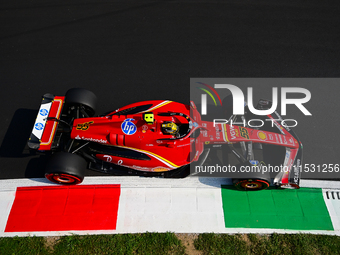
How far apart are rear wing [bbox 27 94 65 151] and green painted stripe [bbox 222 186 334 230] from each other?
4.63 m

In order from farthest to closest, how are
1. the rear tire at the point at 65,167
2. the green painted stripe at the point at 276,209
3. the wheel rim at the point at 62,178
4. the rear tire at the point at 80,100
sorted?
1. the rear tire at the point at 80,100
2. the green painted stripe at the point at 276,209
3. the wheel rim at the point at 62,178
4. the rear tire at the point at 65,167

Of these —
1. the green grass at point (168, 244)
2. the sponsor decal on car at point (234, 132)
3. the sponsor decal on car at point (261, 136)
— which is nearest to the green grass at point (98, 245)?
the green grass at point (168, 244)

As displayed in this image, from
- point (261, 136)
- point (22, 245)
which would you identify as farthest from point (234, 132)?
point (22, 245)

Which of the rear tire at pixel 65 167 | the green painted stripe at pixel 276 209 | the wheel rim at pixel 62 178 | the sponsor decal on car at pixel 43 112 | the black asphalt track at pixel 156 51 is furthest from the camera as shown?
the black asphalt track at pixel 156 51

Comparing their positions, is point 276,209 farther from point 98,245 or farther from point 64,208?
point 64,208

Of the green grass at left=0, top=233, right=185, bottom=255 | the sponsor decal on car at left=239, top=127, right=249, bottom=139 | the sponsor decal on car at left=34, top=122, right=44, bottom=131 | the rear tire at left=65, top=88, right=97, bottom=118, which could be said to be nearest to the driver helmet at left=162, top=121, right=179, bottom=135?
the sponsor decal on car at left=239, top=127, right=249, bottom=139

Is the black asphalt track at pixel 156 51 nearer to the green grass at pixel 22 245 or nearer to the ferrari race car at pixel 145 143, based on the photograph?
the ferrari race car at pixel 145 143

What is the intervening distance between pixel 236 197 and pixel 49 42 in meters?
8.19

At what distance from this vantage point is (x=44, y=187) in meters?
6.96

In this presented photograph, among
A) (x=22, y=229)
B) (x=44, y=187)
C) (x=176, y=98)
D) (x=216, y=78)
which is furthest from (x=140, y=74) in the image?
(x=22, y=229)

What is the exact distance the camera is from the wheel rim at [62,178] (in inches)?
245

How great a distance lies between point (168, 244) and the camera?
6.22 metres

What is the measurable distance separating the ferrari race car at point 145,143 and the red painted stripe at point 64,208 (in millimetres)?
503

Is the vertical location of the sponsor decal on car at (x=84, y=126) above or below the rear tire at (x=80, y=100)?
below
